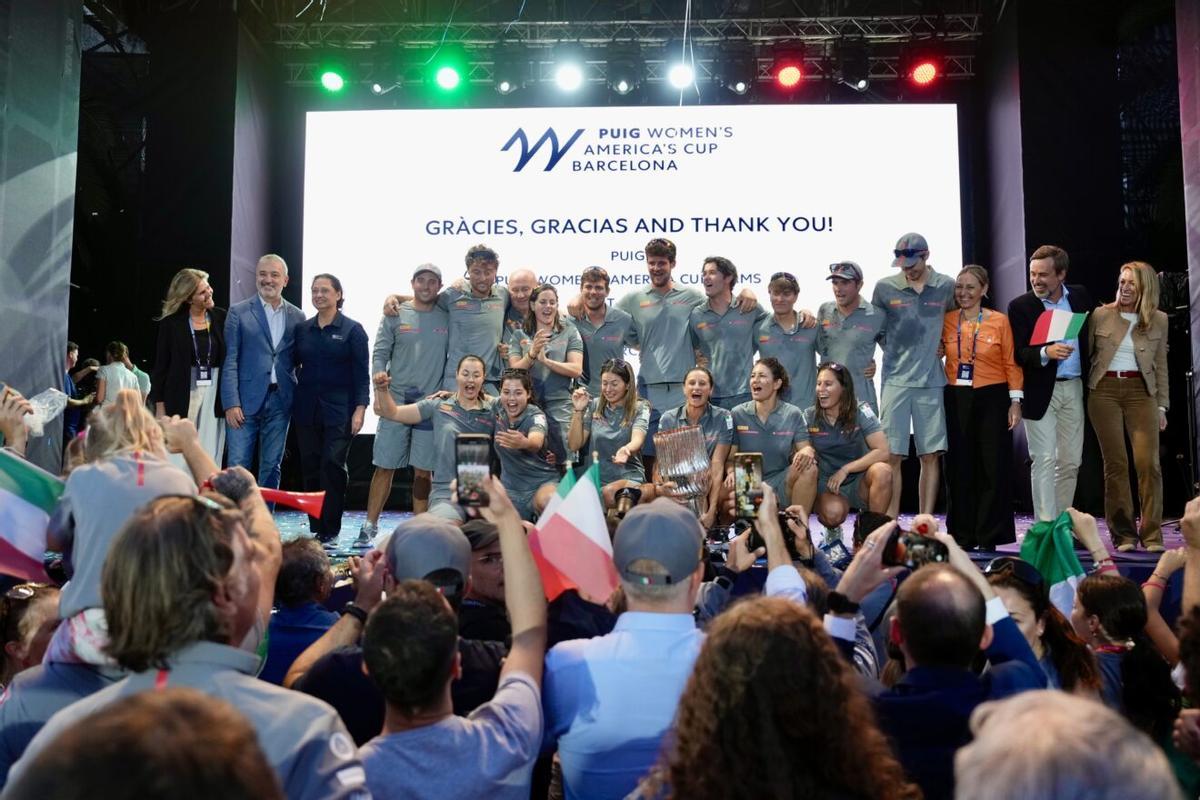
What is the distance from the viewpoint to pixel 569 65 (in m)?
8.62

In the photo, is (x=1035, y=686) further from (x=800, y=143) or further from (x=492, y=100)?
(x=492, y=100)

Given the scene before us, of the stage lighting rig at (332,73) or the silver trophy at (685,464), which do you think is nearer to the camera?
the silver trophy at (685,464)

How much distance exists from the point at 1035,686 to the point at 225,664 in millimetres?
1523

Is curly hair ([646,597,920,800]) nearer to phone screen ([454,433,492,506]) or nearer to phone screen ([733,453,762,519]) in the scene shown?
phone screen ([454,433,492,506])

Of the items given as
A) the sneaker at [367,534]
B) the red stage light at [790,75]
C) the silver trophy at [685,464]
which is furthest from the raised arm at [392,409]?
the red stage light at [790,75]

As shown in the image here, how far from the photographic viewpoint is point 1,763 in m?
1.94

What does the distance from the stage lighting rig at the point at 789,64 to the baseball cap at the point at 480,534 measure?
648cm

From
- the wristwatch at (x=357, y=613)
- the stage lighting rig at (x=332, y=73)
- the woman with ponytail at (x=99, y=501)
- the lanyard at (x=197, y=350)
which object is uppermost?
the stage lighting rig at (x=332, y=73)

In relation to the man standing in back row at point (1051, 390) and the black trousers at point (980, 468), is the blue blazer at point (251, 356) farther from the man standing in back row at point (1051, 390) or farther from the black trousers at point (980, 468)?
the man standing in back row at point (1051, 390)

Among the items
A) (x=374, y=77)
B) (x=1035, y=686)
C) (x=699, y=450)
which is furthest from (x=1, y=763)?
(x=374, y=77)

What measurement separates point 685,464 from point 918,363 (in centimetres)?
209

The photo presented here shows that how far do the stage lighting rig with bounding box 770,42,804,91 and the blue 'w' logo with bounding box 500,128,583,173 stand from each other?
67.6 inches

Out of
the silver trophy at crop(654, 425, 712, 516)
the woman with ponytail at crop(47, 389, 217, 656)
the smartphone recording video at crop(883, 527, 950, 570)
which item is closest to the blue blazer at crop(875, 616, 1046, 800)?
the smartphone recording video at crop(883, 527, 950, 570)

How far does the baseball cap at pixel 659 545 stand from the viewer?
79.1 inches
